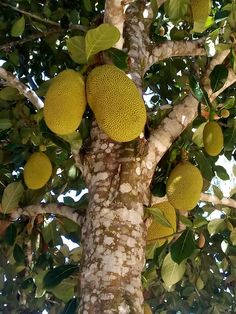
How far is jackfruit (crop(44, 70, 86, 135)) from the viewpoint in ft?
4.72

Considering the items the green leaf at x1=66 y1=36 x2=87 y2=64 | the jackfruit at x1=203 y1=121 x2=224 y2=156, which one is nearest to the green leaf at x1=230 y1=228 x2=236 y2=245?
the jackfruit at x1=203 y1=121 x2=224 y2=156

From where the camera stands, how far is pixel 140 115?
55.7 inches

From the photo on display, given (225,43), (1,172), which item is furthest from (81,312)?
(1,172)

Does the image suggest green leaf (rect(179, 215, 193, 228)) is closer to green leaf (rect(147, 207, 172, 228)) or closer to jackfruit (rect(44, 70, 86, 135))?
green leaf (rect(147, 207, 172, 228))

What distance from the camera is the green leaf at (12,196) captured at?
6.06 feet

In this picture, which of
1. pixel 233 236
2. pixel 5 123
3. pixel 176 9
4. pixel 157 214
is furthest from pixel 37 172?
pixel 233 236

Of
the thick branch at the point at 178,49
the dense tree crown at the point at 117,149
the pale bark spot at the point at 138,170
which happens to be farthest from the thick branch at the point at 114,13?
the pale bark spot at the point at 138,170

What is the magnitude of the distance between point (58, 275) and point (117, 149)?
45cm

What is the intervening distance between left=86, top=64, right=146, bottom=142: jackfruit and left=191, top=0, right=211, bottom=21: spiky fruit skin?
0.59 meters

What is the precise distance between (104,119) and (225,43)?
0.51 m

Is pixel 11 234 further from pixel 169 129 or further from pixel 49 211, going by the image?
pixel 169 129

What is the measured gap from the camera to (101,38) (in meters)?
1.46

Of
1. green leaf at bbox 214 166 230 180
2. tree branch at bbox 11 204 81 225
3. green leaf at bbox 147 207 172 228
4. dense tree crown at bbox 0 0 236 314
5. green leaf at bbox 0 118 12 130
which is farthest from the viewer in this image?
green leaf at bbox 214 166 230 180

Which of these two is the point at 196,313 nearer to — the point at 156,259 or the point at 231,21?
the point at 156,259
